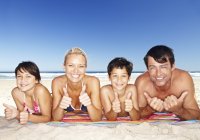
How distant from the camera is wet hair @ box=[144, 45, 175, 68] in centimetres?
438

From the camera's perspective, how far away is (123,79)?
4457mm

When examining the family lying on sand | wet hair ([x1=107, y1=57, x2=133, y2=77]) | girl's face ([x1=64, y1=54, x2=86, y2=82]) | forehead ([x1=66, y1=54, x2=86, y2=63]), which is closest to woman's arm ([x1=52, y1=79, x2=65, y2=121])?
the family lying on sand

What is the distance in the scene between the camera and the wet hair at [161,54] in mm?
4383

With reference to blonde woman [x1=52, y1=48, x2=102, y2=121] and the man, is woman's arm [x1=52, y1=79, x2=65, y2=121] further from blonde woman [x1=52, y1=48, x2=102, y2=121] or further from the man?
the man

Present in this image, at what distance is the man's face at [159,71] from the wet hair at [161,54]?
0.20ft

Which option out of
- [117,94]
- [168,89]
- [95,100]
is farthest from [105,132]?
[168,89]

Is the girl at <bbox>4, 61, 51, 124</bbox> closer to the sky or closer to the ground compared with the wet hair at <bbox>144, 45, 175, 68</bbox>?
closer to the ground

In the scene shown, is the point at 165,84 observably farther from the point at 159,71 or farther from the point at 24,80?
the point at 24,80

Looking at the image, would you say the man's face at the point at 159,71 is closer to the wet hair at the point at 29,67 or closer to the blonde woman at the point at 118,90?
the blonde woman at the point at 118,90

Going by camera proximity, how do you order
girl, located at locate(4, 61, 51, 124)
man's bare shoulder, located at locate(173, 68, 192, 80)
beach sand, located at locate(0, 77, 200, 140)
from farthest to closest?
man's bare shoulder, located at locate(173, 68, 192, 80) < girl, located at locate(4, 61, 51, 124) < beach sand, located at locate(0, 77, 200, 140)

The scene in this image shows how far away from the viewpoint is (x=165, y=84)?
187 inches

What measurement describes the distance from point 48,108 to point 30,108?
1.54 feet

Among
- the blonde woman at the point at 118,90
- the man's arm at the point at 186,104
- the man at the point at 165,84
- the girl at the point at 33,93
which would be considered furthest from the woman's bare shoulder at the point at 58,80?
the man's arm at the point at 186,104

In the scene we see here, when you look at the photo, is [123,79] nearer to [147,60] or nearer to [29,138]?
[147,60]
